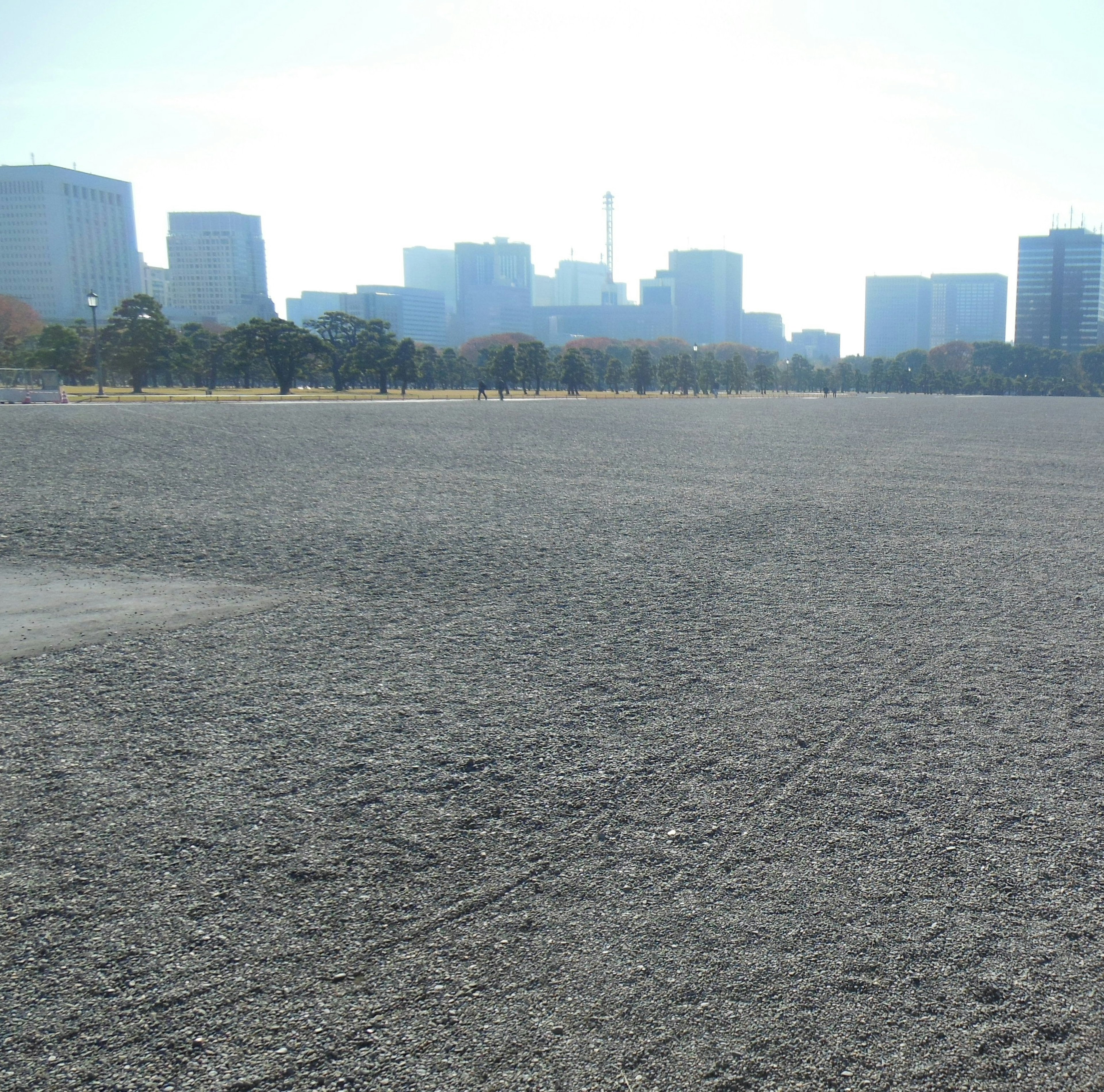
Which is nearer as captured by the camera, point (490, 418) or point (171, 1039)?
point (171, 1039)

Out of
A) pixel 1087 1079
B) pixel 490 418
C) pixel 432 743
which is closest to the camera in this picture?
pixel 1087 1079

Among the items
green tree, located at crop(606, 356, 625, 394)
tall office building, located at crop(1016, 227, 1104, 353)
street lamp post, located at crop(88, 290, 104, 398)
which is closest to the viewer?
street lamp post, located at crop(88, 290, 104, 398)

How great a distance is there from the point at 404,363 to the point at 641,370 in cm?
4014

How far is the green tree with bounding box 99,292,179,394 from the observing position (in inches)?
2596

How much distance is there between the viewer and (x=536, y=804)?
343 cm

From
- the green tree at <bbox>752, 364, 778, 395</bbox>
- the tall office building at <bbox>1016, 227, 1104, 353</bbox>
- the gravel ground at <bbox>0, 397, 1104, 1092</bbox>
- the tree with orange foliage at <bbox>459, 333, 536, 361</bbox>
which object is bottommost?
the gravel ground at <bbox>0, 397, 1104, 1092</bbox>

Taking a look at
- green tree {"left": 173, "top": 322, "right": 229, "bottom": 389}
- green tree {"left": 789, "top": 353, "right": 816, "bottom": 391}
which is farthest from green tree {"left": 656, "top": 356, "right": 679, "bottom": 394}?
green tree {"left": 789, "top": 353, "right": 816, "bottom": 391}

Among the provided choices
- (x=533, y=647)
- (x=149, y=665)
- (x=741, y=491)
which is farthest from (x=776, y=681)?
(x=741, y=491)

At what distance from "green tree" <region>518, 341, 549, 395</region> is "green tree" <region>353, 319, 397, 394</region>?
53.1ft

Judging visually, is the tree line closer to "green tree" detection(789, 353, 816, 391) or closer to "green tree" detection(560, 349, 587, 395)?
"green tree" detection(560, 349, 587, 395)

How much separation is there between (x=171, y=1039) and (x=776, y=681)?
131 inches

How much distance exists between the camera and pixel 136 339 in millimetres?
65938

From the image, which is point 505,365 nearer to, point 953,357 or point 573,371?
point 573,371

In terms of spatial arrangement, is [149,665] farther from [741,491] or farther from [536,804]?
[741,491]
